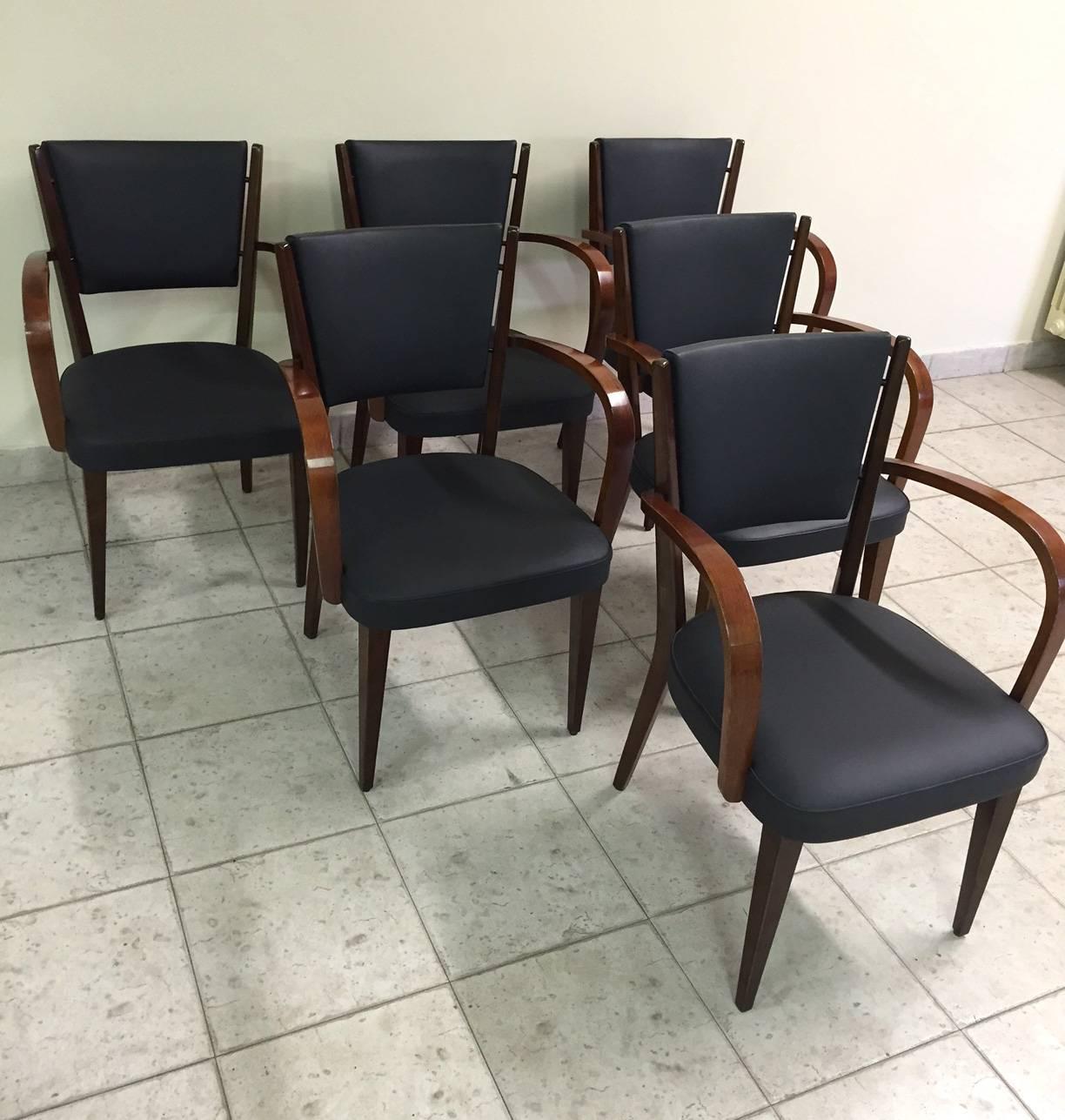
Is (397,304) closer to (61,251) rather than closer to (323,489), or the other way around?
(323,489)

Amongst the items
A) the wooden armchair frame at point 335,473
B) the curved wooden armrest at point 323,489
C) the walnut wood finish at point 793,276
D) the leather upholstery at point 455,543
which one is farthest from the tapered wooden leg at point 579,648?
the walnut wood finish at point 793,276

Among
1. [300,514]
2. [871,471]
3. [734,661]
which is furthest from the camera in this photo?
[300,514]

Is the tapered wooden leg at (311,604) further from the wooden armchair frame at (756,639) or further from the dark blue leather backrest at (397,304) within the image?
the wooden armchair frame at (756,639)

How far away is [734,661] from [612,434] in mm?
621

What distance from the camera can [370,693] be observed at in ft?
5.88

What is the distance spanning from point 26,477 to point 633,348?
1.62 metres

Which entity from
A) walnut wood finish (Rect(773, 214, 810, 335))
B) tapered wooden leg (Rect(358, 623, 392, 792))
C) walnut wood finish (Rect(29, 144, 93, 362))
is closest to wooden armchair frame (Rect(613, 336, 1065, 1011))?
tapered wooden leg (Rect(358, 623, 392, 792))

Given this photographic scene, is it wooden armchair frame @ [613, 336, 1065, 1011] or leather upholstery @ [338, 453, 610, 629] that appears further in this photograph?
leather upholstery @ [338, 453, 610, 629]

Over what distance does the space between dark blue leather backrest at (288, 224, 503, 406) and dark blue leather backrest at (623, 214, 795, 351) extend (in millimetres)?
338

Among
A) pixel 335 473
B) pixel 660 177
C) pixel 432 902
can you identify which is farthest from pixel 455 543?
pixel 660 177

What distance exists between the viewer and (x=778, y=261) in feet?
7.46

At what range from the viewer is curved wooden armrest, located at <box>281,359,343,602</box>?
1.62 m

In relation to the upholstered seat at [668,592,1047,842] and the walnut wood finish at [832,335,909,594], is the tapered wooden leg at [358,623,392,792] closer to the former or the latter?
the upholstered seat at [668,592,1047,842]

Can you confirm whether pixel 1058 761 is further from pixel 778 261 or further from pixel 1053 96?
pixel 1053 96
